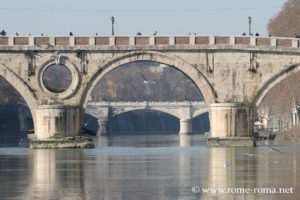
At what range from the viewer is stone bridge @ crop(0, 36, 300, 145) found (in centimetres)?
7906

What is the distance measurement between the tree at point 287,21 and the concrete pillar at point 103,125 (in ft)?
154

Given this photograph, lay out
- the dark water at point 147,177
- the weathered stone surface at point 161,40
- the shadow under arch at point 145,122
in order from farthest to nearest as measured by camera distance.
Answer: the shadow under arch at point 145,122 < the weathered stone surface at point 161,40 < the dark water at point 147,177

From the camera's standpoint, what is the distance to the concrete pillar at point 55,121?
7906 cm

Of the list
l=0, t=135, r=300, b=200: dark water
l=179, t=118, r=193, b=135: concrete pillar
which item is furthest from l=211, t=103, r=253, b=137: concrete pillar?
l=179, t=118, r=193, b=135: concrete pillar

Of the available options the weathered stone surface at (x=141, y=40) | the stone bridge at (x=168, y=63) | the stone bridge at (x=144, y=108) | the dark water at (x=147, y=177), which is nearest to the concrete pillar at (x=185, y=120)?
the stone bridge at (x=144, y=108)

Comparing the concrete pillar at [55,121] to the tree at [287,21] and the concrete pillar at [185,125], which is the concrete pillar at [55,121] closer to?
the tree at [287,21]

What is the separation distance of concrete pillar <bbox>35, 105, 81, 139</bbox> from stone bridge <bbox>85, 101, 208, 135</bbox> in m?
70.0

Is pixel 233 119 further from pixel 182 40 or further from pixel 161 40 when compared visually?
pixel 161 40

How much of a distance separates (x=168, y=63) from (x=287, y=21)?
75.6 feet

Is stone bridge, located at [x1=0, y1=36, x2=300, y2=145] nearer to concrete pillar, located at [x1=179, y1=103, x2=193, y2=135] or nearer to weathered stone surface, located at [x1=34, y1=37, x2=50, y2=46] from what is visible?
weathered stone surface, located at [x1=34, y1=37, x2=50, y2=46]

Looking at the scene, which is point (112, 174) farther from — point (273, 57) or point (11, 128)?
point (11, 128)

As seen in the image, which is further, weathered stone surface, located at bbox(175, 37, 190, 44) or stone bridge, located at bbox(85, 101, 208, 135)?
stone bridge, located at bbox(85, 101, 208, 135)

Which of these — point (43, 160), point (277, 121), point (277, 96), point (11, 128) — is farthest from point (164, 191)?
point (11, 128)

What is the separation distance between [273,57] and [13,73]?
17.4 meters
